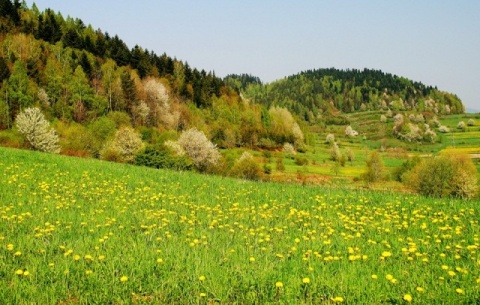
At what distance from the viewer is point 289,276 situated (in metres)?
6.04

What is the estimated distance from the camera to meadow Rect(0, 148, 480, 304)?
18.3 ft

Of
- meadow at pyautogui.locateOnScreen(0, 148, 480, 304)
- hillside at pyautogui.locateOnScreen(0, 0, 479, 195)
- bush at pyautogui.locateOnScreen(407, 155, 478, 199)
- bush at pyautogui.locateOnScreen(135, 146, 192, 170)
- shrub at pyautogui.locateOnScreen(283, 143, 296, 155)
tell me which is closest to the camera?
meadow at pyautogui.locateOnScreen(0, 148, 480, 304)

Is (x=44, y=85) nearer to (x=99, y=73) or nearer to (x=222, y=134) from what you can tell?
(x=99, y=73)

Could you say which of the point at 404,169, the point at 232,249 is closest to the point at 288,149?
the point at 404,169

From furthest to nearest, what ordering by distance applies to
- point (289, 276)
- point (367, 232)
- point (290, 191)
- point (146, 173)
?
point (146, 173) < point (290, 191) < point (367, 232) < point (289, 276)

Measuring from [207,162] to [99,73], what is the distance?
144 feet

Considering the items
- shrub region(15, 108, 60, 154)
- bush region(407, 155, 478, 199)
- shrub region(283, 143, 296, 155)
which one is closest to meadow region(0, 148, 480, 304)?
shrub region(15, 108, 60, 154)

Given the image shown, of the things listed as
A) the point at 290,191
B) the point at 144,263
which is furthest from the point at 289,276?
the point at 290,191

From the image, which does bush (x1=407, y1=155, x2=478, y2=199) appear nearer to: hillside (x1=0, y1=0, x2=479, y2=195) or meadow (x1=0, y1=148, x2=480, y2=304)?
hillside (x1=0, y1=0, x2=479, y2=195)

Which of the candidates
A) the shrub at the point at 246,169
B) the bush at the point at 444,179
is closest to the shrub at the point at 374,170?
the bush at the point at 444,179

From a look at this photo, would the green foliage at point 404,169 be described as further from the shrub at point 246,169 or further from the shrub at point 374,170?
the shrub at point 246,169

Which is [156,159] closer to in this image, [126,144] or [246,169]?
[126,144]

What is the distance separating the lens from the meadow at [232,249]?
18.3 ft

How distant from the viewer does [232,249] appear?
24.4ft
